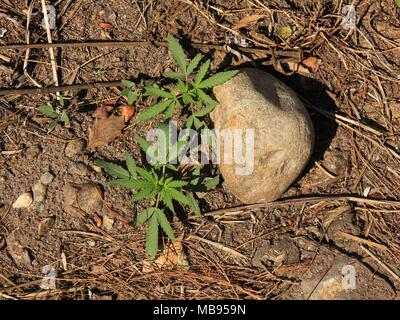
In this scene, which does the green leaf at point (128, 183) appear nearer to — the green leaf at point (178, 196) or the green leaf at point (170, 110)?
the green leaf at point (178, 196)

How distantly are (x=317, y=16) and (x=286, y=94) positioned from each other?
2.28ft

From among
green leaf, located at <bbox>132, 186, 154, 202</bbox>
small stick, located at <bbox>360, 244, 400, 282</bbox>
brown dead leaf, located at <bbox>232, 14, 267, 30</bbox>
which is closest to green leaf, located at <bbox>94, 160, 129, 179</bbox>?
green leaf, located at <bbox>132, 186, 154, 202</bbox>

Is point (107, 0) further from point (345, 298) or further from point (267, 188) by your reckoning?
point (345, 298)

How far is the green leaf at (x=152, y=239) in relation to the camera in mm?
2922

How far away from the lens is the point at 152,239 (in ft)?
9.62

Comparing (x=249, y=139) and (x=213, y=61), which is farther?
(x=213, y=61)

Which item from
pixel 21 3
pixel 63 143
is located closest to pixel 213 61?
pixel 63 143

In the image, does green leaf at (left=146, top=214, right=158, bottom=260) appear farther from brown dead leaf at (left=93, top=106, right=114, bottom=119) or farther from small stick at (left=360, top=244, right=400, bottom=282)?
small stick at (left=360, top=244, right=400, bottom=282)

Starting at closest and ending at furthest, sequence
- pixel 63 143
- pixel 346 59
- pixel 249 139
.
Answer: pixel 249 139 < pixel 63 143 < pixel 346 59

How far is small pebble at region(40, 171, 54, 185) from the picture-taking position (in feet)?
10.2

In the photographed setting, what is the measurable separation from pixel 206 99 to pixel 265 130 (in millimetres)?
411

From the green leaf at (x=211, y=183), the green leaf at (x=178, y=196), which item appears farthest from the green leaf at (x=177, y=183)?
the green leaf at (x=211, y=183)

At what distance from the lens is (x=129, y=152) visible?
125 inches

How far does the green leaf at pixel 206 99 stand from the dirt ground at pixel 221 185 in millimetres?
300
